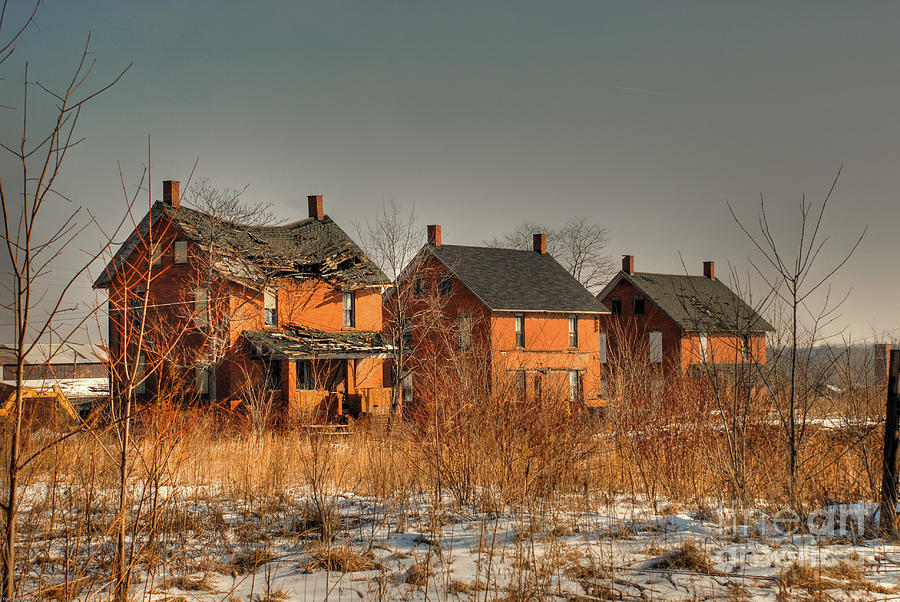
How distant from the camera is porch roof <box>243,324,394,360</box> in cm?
Result: 2634

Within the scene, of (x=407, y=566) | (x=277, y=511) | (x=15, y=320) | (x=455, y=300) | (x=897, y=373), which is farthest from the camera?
(x=455, y=300)

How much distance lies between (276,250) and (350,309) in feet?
13.3

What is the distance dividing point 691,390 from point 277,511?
22.0 ft

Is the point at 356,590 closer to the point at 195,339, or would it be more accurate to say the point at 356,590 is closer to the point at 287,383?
the point at 287,383

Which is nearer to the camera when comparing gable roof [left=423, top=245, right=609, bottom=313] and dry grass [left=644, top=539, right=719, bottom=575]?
dry grass [left=644, top=539, right=719, bottom=575]

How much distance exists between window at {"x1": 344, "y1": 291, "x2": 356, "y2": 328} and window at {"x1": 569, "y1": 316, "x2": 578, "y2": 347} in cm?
1278

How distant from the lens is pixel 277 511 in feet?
26.0

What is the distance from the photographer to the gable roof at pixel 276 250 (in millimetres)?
27938

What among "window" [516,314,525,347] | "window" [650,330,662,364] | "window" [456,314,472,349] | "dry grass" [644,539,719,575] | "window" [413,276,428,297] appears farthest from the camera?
"window" [650,330,662,364]

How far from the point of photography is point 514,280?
38875 millimetres

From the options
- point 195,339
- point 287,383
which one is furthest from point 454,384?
point 195,339

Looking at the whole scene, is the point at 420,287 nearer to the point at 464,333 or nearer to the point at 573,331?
the point at 573,331

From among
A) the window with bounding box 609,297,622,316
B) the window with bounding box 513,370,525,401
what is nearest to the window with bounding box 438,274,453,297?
the window with bounding box 609,297,622,316

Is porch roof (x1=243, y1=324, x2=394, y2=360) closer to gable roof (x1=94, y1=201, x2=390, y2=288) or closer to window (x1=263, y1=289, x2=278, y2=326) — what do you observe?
window (x1=263, y1=289, x2=278, y2=326)
